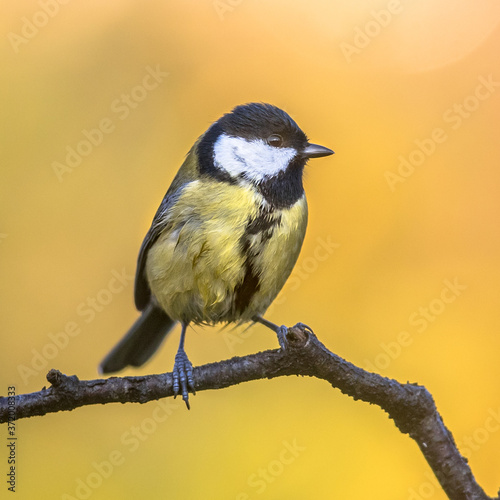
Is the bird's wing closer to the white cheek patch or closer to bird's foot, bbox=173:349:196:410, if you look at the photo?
the white cheek patch

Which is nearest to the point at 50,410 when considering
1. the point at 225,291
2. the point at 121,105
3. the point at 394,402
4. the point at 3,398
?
the point at 3,398

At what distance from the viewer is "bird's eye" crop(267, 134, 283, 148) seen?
80.0 inches

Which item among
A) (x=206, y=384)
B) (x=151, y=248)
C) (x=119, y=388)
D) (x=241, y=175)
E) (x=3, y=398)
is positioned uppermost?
(x=241, y=175)

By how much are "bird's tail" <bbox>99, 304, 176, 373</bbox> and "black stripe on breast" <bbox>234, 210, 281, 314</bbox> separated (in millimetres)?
605

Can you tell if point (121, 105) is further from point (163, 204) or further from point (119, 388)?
point (119, 388)

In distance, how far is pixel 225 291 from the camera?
1894 mm

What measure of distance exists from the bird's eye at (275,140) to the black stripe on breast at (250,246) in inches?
11.1

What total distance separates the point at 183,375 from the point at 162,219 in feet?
1.97

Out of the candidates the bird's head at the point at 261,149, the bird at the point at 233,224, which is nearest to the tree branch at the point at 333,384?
the bird at the point at 233,224

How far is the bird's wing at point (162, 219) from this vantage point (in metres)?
2.06

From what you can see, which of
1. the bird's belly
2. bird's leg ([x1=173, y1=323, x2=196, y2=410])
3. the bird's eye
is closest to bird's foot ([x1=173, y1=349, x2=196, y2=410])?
bird's leg ([x1=173, y1=323, x2=196, y2=410])

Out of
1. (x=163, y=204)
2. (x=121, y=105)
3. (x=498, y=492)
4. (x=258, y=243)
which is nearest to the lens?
(x=498, y=492)

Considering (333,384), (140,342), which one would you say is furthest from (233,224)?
(140,342)

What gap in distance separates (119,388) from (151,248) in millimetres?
768
